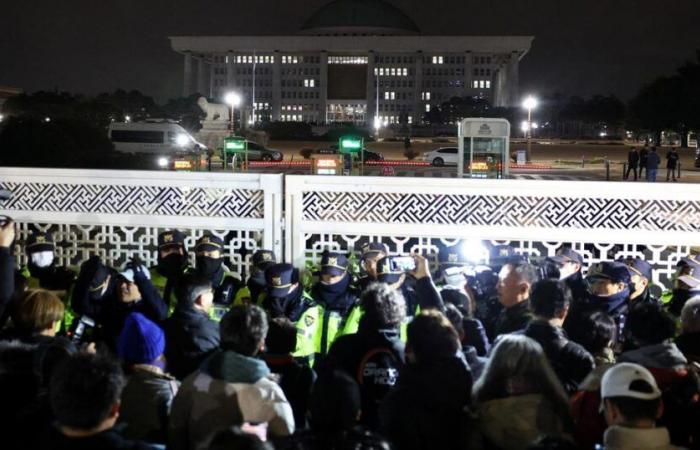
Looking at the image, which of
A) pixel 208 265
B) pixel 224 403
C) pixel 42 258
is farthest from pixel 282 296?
pixel 224 403

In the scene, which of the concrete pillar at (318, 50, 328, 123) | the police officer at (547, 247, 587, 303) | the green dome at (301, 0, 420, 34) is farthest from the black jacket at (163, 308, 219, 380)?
the green dome at (301, 0, 420, 34)

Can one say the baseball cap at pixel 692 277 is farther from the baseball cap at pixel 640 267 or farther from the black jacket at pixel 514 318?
the black jacket at pixel 514 318

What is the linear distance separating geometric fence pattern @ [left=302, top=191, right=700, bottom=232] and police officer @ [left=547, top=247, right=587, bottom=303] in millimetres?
908

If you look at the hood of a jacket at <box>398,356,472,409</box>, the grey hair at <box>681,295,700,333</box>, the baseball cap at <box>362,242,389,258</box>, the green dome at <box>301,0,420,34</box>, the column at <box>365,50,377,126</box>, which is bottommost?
the hood of a jacket at <box>398,356,472,409</box>

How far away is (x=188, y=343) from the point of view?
4820 mm

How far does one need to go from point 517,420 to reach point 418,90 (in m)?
115

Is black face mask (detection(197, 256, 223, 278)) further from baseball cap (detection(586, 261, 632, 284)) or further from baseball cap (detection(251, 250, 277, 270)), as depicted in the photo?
baseball cap (detection(586, 261, 632, 284))

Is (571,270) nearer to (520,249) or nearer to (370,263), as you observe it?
(520,249)

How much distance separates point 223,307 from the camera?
23.4 feet

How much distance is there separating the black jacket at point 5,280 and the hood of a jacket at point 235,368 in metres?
1.90

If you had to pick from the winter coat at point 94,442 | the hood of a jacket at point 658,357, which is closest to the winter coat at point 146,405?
the winter coat at point 94,442

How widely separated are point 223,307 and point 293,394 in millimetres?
2695

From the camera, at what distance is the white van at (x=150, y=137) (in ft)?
145

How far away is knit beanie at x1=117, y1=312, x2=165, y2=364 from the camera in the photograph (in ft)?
13.6
